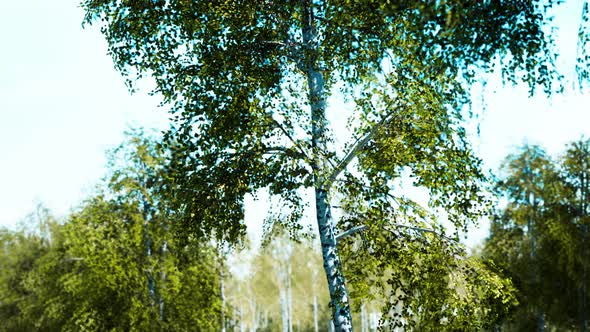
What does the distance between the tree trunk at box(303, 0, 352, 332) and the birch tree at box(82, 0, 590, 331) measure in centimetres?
2

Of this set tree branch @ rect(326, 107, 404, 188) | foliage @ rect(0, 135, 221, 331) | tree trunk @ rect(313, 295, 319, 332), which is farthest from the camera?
tree trunk @ rect(313, 295, 319, 332)

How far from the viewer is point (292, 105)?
25.5ft

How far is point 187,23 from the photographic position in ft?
25.1

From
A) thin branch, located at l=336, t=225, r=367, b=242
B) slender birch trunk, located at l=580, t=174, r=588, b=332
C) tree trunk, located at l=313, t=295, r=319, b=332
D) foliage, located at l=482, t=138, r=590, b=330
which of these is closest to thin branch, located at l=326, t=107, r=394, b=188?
thin branch, located at l=336, t=225, r=367, b=242

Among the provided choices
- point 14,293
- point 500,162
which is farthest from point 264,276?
point 500,162

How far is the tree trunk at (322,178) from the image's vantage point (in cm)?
763

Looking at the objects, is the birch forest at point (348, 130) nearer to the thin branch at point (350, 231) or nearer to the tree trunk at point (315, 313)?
the thin branch at point (350, 231)

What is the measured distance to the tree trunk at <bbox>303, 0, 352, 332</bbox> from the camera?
7.63 metres

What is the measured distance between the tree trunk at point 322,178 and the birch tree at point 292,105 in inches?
0.8

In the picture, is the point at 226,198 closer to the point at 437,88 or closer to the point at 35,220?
the point at 437,88

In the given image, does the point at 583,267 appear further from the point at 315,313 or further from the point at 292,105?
the point at 315,313

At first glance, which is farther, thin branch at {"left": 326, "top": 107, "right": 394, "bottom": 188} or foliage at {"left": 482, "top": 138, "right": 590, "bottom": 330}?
foliage at {"left": 482, "top": 138, "right": 590, "bottom": 330}

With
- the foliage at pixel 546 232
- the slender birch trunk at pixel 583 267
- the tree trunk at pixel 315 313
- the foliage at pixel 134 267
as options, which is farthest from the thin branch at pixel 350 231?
the tree trunk at pixel 315 313

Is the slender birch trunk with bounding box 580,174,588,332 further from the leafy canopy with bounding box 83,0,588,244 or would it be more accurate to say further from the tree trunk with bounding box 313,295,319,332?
the tree trunk with bounding box 313,295,319,332
